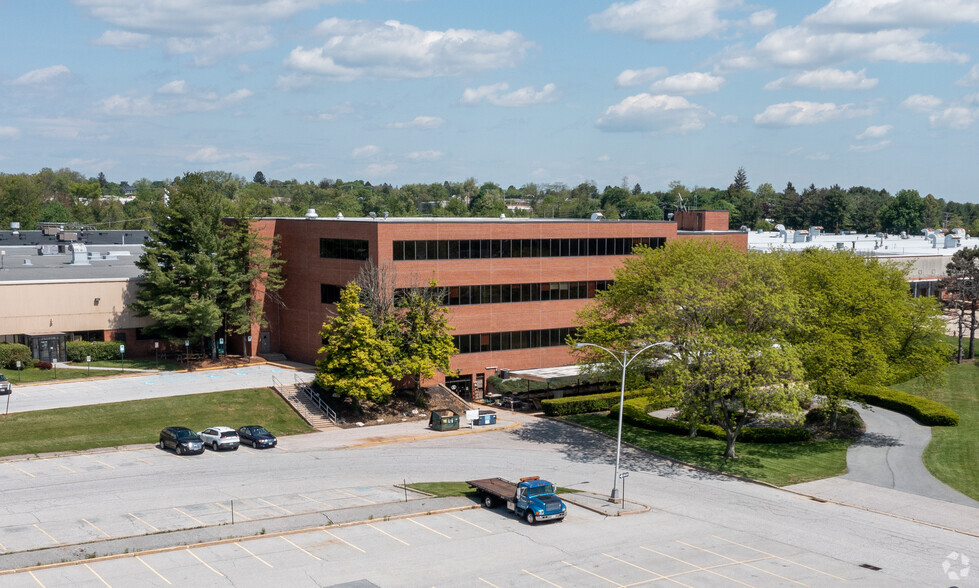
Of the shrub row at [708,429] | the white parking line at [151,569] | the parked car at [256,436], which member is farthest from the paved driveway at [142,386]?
the white parking line at [151,569]

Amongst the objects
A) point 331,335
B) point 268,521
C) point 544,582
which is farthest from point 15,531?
point 331,335

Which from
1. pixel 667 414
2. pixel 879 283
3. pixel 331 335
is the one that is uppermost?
pixel 879 283

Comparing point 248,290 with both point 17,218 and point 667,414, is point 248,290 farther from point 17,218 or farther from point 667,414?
point 17,218

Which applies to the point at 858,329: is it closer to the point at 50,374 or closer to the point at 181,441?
the point at 181,441

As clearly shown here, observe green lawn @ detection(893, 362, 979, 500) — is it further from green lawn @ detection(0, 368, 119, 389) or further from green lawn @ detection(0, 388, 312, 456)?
green lawn @ detection(0, 368, 119, 389)

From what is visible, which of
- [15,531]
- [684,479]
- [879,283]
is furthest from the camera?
[879,283]

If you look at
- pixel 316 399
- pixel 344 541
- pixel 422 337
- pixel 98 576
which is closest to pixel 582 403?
pixel 422 337

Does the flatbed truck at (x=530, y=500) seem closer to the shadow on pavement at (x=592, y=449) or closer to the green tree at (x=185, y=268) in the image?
the shadow on pavement at (x=592, y=449)
